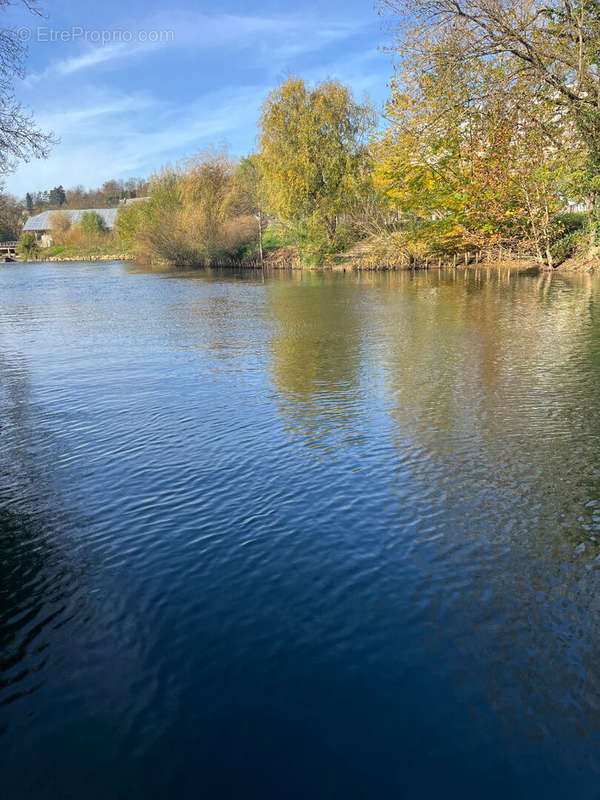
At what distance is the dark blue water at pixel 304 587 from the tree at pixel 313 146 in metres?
36.4

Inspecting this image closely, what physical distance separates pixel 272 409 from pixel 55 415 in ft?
11.6

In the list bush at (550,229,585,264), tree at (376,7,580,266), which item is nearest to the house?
tree at (376,7,580,266)

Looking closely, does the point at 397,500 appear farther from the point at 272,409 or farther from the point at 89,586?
the point at 272,409

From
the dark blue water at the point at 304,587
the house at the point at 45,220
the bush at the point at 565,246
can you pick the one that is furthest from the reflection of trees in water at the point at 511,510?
the house at the point at 45,220

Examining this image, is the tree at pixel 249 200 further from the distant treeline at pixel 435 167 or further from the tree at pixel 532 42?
the tree at pixel 532 42

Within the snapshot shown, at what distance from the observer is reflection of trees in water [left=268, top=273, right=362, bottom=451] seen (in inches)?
360

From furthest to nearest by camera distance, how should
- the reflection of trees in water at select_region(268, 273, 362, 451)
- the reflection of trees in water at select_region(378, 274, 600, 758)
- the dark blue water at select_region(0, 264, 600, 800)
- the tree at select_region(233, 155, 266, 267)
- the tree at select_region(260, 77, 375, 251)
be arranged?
the tree at select_region(233, 155, 266, 267) → the tree at select_region(260, 77, 375, 251) → the reflection of trees in water at select_region(268, 273, 362, 451) → the reflection of trees in water at select_region(378, 274, 600, 758) → the dark blue water at select_region(0, 264, 600, 800)

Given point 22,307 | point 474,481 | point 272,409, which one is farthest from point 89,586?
point 22,307

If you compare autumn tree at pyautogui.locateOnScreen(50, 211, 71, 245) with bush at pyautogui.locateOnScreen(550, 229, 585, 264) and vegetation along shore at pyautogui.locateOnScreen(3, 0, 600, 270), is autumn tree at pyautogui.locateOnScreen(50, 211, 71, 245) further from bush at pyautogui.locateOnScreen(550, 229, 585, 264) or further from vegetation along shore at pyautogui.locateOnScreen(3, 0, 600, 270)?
bush at pyautogui.locateOnScreen(550, 229, 585, 264)

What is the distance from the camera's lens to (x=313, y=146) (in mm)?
44438

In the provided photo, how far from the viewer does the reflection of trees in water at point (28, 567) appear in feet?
14.3

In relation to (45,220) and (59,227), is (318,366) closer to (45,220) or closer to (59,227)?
(59,227)

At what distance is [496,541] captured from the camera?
221 inches

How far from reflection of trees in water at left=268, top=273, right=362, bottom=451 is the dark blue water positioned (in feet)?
0.34
